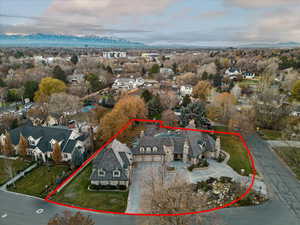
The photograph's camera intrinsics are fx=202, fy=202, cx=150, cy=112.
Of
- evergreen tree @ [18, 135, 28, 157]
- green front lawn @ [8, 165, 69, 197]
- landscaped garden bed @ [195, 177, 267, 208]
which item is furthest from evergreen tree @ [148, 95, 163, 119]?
evergreen tree @ [18, 135, 28, 157]

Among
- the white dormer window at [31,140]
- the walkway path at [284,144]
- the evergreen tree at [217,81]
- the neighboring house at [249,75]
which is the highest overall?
the neighboring house at [249,75]

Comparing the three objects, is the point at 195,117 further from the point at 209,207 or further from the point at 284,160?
the point at 209,207

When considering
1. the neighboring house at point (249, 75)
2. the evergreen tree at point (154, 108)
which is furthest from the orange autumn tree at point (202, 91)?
the neighboring house at point (249, 75)

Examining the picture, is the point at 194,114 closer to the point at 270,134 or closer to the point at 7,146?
the point at 270,134

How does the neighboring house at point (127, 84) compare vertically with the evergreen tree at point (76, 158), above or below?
above

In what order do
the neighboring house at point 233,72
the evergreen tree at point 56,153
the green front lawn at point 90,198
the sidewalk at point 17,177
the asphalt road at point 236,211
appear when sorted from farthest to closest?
the neighboring house at point 233,72 < the evergreen tree at point 56,153 < the sidewalk at point 17,177 < the green front lawn at point 90,198 < the asphalt road at point 236,211

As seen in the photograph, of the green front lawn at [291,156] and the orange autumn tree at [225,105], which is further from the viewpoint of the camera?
the orange autumn tree at [225,105]

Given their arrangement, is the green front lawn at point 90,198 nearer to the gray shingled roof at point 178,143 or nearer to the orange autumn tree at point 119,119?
the gray shingled roof at point 178,143
